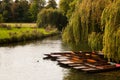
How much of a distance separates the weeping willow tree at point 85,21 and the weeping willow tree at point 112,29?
5.18 feet

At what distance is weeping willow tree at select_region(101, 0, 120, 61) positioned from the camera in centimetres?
2250

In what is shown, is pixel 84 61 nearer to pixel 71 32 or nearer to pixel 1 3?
pixel 71 32

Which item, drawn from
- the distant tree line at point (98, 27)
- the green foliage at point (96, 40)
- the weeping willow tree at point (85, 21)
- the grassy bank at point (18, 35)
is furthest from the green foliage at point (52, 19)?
the green foliage at point (96, 40)

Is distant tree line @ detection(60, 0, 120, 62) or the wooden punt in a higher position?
distant tree line @ detection(60, 0, 120, 62)

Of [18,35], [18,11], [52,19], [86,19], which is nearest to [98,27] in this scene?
[86,19]

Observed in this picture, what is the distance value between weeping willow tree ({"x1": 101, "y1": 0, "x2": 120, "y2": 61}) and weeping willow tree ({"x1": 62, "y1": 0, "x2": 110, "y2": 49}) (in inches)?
62.2

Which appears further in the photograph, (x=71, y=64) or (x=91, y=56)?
(x=91, y=56)

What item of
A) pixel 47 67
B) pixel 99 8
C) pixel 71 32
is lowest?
pixel 47 67

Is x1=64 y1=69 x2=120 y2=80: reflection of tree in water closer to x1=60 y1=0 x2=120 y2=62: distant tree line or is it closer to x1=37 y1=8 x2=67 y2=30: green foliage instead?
x1=60 y1=0 x2=120 y2=62: distant tree line

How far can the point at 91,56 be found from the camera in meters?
30.0

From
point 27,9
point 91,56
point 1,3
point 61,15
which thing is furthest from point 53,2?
point 91,56

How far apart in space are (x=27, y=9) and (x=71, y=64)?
6436 centimetres

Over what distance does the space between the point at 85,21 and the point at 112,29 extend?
15.1 ft

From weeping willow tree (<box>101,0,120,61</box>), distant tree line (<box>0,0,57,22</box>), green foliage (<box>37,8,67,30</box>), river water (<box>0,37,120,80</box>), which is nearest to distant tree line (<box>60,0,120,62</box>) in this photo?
weeping willow tree (<box>101,0,120,61</box>)
